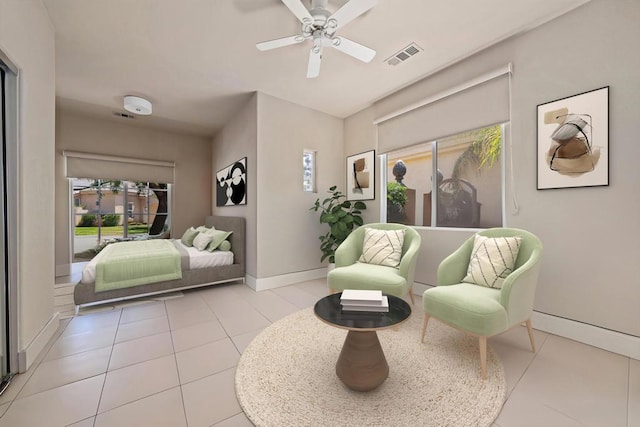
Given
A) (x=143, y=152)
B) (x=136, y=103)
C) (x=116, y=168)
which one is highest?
(x=136, y=103)

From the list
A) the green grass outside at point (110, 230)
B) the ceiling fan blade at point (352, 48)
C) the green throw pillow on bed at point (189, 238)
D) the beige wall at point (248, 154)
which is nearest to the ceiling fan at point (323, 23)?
the ceiling fan blade at point (352, 48)

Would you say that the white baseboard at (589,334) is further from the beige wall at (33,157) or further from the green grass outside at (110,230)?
the green grass outside at (110,230)

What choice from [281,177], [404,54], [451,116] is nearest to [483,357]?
[451,116]

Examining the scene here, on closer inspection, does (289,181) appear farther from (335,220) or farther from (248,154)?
(335,220)

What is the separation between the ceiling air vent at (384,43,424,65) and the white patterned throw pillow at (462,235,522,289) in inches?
78.0

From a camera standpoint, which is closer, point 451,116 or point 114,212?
point 451,116

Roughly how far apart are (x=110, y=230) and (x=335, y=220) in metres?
4.56

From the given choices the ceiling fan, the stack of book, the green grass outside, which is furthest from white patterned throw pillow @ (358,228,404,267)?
the green grass outside

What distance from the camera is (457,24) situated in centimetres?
224

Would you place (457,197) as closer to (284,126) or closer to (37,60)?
(284,126)

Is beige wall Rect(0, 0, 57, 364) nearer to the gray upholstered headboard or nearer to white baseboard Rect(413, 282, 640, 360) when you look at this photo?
the gray upholstered headboard

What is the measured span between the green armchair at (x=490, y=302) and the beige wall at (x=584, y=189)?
0.45m

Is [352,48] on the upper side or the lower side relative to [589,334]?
upper

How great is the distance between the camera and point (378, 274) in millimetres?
2430
